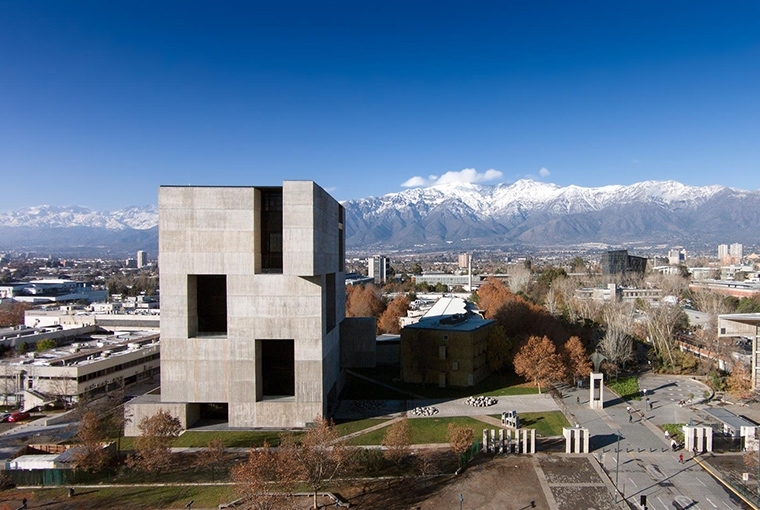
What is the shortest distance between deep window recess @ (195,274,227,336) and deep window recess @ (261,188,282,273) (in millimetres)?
4174

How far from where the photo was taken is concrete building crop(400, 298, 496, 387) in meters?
45.5

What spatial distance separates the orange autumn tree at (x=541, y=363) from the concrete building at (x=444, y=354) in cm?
436

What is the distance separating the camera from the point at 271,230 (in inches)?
1438

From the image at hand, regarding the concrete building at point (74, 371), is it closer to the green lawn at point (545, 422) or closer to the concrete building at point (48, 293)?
the green lawn at point (545, 422)

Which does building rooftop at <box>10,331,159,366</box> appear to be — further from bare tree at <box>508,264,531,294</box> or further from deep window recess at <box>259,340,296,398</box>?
bare tree at <box>508,264,531,294</box>

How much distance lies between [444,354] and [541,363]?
346 inches

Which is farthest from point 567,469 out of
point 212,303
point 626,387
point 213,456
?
point 212,303

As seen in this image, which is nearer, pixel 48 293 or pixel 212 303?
pixel 212 303

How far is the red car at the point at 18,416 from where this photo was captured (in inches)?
1554

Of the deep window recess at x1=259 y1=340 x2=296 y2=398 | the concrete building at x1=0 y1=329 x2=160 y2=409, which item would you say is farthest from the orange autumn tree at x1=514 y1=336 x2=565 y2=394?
the concrete building at x1=0 y1=329 x2=160 y2=409

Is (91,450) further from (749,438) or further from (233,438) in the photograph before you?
(749,438)

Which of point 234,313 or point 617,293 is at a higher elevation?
point 234,313

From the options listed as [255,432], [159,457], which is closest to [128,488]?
[159,457]

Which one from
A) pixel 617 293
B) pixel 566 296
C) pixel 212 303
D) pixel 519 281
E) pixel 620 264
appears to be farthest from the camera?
pixel 620 264
